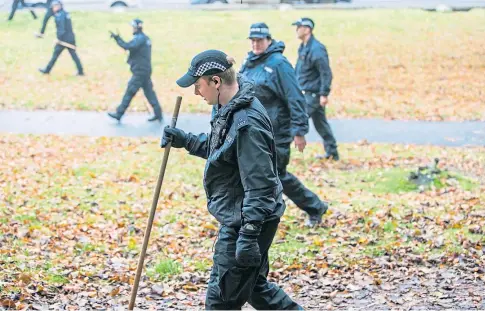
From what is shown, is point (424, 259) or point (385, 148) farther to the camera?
point (385, 148)

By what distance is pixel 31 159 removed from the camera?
1205cm

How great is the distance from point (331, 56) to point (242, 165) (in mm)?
15579

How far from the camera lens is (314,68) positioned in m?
11.4

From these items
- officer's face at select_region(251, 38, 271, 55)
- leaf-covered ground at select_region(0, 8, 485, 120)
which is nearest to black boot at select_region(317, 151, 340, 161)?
leaf-covered ground at select_region(0, 8, 485, 120)

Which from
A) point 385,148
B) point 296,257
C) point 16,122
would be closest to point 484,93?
point 385,148

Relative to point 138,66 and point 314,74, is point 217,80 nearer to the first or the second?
point 314,74

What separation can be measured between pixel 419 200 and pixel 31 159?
5.89 m

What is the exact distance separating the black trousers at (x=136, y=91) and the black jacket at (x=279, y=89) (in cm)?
753

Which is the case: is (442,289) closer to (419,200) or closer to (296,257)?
(296,257)

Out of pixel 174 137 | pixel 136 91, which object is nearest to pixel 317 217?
pixel 174 137

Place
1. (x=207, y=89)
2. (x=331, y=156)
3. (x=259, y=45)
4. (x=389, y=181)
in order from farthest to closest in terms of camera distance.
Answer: (x=331, y=156) → (x=389, y=181) → (x=259, y=45) → (x=207, y=89)

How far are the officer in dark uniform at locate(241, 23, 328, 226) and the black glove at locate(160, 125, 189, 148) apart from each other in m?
2.39

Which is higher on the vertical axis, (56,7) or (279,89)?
(279,89)

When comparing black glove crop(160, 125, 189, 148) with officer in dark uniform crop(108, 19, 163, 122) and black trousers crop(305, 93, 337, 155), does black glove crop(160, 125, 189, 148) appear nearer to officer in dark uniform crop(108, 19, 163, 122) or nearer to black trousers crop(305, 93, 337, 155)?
black trousers crop(305, 93, 337, 155)
